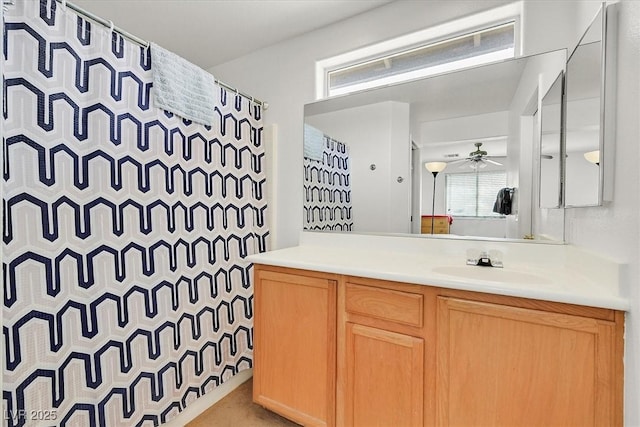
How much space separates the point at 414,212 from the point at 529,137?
2.22ft

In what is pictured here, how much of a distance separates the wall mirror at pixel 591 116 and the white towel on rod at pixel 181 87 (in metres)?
1.74

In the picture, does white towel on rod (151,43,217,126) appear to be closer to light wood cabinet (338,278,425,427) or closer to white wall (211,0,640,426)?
white wall (211,0,640,426)

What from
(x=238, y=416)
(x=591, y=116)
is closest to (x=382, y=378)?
(x=238, y=416)

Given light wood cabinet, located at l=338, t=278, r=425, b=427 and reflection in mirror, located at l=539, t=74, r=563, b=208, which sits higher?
reflection in mirror, located at l=539, t=74, r=563, b=208

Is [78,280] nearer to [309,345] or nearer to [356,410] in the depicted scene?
[309,345]

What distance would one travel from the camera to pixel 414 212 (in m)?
1.78

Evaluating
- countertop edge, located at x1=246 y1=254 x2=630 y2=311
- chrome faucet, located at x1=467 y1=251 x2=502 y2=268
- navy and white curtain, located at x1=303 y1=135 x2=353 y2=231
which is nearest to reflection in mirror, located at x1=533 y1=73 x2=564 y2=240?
chrome faucet, located at x1=467 y1=251 x2=502 y2=268

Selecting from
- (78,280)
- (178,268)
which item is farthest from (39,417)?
(178,268)

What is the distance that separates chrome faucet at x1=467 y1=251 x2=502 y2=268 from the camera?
A: 1.46 m

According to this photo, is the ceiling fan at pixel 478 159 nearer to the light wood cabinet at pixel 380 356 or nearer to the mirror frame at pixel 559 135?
the mirror frame at pixel 559 135

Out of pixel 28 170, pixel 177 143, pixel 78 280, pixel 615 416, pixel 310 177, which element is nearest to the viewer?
pixel 615 416

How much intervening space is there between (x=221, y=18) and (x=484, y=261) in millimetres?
2104

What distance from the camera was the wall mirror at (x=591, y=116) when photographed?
1.01 m

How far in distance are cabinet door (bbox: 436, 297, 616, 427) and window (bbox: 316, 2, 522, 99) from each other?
1348 mm
